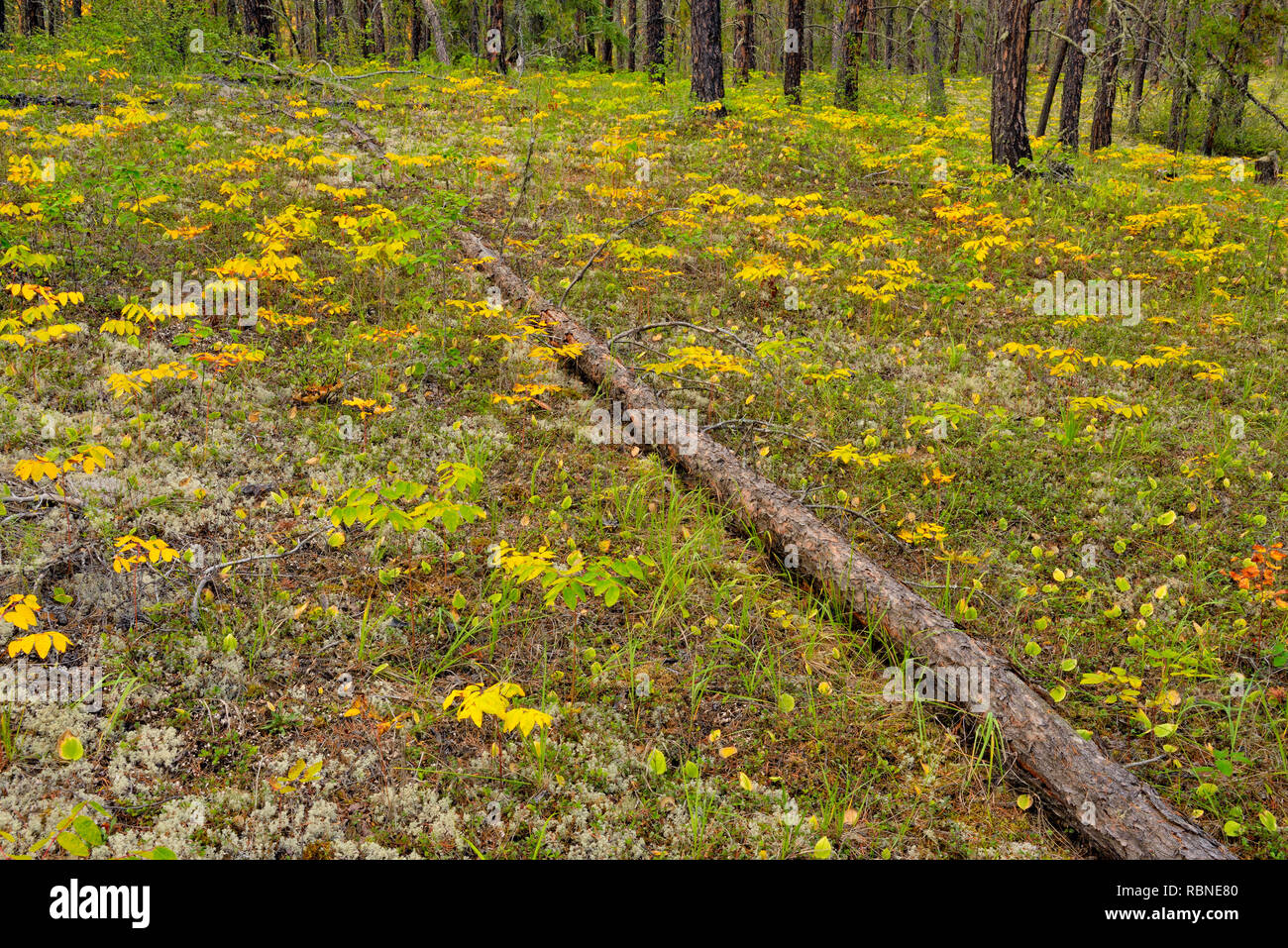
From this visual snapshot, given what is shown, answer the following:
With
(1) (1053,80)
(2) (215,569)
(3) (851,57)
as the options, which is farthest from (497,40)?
(2) (215,569)

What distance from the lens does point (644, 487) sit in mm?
4996

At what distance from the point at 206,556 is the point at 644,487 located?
2749 millimetres

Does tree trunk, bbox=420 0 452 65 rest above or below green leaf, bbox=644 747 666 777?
above

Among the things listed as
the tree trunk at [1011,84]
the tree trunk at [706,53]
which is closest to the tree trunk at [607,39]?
the tree trunk at [706,53]

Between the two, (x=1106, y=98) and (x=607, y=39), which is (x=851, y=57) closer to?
(x=1106, y=98)

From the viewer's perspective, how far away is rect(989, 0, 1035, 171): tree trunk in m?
10.9

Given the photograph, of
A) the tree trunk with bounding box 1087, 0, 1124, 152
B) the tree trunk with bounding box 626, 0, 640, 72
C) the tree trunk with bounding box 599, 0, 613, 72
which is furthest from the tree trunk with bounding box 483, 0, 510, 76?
the tree trunk with bounding box 626, 0, 640, 72

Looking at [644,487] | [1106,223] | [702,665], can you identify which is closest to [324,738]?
[702,665]

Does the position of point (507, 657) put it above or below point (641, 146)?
below

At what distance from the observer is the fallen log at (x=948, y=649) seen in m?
3.04

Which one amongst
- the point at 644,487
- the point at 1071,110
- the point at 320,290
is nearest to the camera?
the point at 644,487

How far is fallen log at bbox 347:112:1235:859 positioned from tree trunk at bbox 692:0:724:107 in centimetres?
1046

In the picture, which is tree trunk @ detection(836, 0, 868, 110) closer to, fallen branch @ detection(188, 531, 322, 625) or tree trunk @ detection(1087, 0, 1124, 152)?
tree trunk @ detection(1087, 0, 1124, 152)
